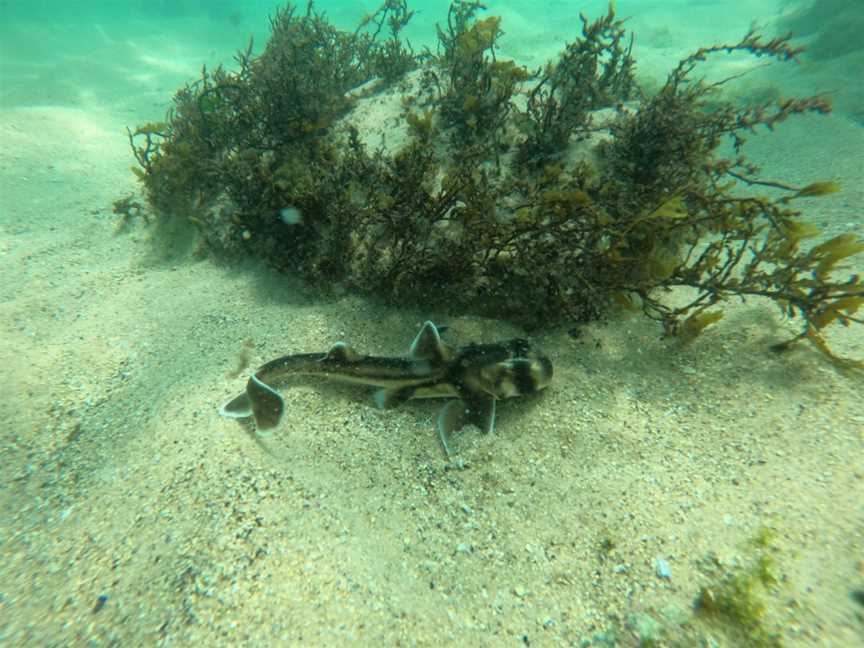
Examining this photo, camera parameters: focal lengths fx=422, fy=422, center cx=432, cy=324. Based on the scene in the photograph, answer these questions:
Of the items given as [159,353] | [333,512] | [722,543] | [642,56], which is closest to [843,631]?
[722,543]

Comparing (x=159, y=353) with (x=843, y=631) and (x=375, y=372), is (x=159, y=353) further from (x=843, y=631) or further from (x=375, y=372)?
(x=843, y=631)

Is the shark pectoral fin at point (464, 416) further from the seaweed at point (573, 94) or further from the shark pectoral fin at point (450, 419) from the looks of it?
the seaweed at point (573, 94)

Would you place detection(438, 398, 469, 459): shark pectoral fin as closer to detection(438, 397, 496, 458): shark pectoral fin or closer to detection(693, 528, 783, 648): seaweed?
detection(438, 397, 496, 458): shark pectoral fin

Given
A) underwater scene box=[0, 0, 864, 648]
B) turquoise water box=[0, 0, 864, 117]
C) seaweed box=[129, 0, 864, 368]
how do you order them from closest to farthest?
underwater scene box=[0, 0, 864, 648]
seaweed box=[129, 0, 864, 368]
turquoise water box=[0, 0, 864, 117]

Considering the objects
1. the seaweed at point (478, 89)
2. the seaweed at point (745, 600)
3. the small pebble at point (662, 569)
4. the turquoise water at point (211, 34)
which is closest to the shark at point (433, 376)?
the small pebble at point (662, 569)

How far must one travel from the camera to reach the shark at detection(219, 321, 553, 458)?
3674 millimetres

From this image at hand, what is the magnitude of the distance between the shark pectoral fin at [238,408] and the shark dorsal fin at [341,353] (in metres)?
0.80

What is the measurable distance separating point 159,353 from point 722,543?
18.5 ft

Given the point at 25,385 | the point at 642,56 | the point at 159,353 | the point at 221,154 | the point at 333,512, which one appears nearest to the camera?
the point at 333,512

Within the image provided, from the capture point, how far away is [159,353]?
4957 millimetres

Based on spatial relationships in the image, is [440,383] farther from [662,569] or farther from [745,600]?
[745,600]

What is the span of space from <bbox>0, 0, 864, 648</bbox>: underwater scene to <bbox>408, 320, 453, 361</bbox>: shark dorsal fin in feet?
0.13

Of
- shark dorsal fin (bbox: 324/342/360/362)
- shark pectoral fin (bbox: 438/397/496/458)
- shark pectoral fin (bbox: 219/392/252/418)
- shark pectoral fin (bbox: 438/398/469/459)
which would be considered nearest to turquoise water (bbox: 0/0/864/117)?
shark dorsal fin (bbox: 324/342/360/362)

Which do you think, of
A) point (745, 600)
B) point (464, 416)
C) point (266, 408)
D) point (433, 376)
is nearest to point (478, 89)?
point (433, 376)
